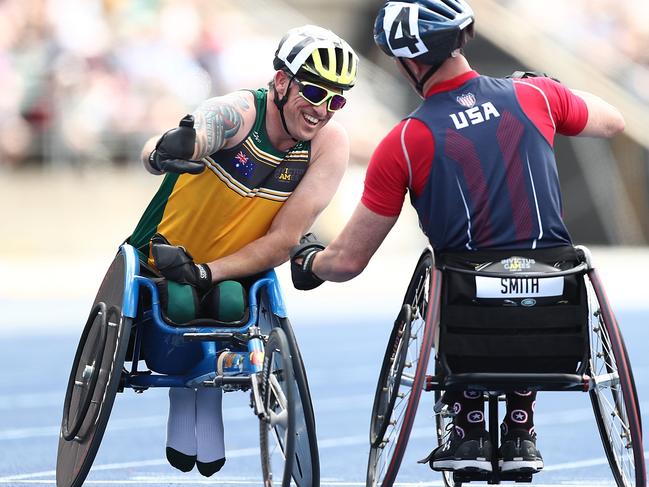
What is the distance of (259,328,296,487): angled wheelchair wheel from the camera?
207 inches

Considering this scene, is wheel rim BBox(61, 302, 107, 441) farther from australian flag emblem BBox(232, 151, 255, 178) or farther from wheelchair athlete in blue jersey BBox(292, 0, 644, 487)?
wheelchair athlete in blue jersey BBox(292, 0, 644, 487)

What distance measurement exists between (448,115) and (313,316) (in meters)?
11.7

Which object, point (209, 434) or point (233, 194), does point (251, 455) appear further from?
point (233, 194)

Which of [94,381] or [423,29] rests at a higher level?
[423,29]

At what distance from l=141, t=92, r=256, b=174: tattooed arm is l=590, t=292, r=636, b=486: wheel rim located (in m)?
1.64

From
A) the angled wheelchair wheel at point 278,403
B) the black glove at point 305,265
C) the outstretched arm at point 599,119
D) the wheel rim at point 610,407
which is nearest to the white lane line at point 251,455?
the angled wheelchair wheel at point 278,403

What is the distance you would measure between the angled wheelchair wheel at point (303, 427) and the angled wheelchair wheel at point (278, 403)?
55 millimetres

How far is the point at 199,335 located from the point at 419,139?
1.30 m

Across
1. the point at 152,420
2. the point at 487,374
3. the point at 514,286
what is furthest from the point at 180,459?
the point at 152,420

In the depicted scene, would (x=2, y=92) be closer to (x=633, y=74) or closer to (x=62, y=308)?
(x=62, y=308)

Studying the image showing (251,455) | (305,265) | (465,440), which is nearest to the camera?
(465,440)

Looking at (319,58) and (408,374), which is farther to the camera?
(319,58)

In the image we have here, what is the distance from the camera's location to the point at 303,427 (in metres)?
5.75

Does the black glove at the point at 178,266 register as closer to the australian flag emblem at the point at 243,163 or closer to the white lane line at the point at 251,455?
the australian flag emblem at the point at 243,163
